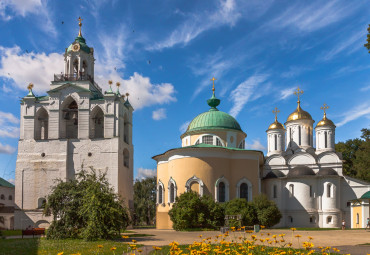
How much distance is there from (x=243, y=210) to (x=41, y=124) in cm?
2132

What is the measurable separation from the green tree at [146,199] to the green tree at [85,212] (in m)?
30.3

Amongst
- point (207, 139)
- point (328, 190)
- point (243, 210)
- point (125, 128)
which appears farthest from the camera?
point (125, 128)

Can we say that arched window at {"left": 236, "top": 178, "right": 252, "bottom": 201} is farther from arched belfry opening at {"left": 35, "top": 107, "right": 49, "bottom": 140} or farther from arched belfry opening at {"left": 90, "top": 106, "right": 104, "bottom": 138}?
arched belfry opening at {"left": 35, "top": 107, "right": 49, "bottom": 140}

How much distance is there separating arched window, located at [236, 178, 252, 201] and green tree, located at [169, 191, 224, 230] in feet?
15.4

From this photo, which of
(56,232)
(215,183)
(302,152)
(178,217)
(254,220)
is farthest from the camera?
(302,152)

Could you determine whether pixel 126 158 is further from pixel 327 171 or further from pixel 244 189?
pixel 327 171

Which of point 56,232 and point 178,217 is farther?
point 178,217

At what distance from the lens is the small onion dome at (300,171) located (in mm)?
38900

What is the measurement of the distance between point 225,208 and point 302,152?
16.0 metres

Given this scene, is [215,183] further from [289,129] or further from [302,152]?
[289,129]

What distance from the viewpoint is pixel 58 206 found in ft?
64.8

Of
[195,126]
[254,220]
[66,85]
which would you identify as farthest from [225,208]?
[66,85]

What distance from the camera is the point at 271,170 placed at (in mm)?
42094

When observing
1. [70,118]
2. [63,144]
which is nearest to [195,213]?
[63,144]
